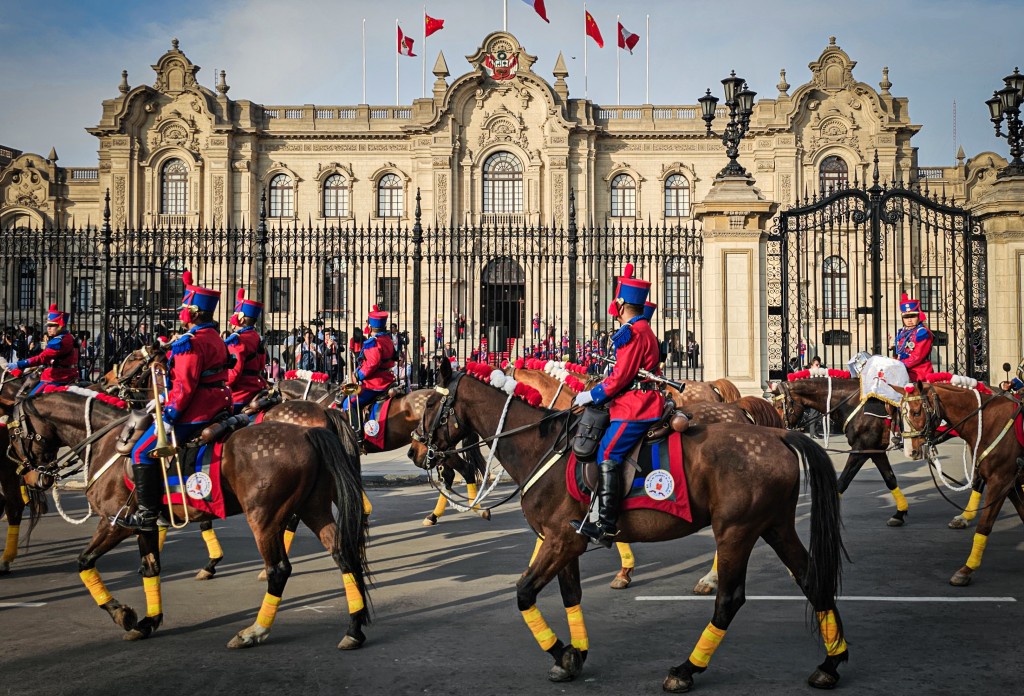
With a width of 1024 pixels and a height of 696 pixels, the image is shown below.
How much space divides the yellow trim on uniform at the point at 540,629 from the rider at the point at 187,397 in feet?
9.67

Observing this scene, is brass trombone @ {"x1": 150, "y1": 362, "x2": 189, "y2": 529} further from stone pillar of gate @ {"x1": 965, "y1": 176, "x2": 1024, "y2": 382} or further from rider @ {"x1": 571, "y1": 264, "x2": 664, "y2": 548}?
stone pillar of gate @ {"x1": 965, "y1": 176, "x2": 1024, "y2": 382}

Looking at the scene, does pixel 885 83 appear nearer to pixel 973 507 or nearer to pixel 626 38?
pixel 626 38

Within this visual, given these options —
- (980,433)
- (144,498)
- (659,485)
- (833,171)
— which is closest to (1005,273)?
(980,433)

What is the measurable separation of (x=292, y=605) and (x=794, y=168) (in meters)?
39.1

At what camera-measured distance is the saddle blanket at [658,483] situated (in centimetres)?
583

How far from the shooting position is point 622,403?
602 centimetres

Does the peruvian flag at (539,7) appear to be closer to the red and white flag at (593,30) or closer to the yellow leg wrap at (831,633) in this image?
the red and white flag at (593,30)

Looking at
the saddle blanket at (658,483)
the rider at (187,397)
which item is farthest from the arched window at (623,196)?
the saddle blanket at (658,483)

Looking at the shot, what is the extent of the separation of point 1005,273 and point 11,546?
55.9 feet

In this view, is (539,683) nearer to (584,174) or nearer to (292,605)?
(292,605)

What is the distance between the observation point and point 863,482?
14555mm

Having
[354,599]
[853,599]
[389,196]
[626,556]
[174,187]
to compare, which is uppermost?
[174,187]

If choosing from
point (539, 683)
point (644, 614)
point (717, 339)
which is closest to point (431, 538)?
point (644, 614)

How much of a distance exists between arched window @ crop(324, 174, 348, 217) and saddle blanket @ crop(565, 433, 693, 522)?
39887 millimetres
